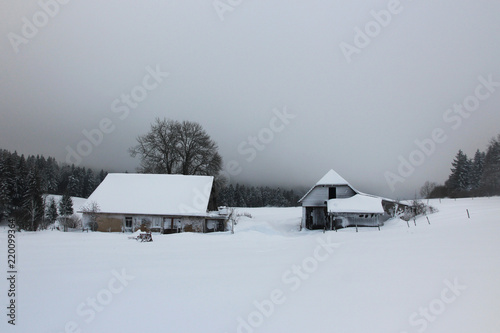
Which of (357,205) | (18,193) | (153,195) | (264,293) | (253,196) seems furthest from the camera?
(253,196)

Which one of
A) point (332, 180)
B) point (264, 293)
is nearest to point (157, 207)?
point (332, 180)

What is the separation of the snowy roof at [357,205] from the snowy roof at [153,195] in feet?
46.2

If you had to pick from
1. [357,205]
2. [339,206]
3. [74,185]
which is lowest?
[339,206]

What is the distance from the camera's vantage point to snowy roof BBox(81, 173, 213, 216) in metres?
26.6

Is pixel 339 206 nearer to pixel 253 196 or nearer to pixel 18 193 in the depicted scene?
pixel 18 193

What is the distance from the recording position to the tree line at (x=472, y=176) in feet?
160

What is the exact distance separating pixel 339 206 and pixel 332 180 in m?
4.38

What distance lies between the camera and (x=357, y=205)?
31.3 m

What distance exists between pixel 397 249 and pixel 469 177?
5923cm

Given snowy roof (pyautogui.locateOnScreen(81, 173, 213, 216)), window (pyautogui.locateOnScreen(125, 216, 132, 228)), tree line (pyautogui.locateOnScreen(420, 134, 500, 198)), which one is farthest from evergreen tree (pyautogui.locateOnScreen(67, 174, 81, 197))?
tree line (pyautogui.locateOnScreen(420, 134, 500, 198))

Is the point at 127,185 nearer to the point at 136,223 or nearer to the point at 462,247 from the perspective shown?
the point at 136,223

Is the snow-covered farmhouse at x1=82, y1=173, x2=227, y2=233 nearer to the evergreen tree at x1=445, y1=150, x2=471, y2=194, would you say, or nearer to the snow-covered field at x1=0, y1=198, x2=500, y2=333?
the snow-covered field at x1=0, y1=198, x2=500, y2=333

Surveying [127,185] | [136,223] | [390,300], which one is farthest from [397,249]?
[127,185]

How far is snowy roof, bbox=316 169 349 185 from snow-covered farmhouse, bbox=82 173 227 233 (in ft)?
45.4
